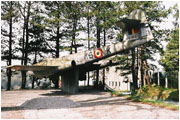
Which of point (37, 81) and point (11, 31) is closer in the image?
point (11, 31)

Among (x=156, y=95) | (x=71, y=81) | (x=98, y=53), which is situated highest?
(x=98, y=53)

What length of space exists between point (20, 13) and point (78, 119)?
89.2ft

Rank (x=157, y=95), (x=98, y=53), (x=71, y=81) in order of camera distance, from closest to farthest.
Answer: (x=157, y=95), (x=98, y=53), (x=71, y=81)

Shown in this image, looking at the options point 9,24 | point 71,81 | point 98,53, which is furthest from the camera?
point 9,24

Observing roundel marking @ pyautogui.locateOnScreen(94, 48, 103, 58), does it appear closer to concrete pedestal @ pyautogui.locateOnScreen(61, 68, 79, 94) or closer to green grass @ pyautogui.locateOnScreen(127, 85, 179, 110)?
concrete pedestal @ pyautogui.locateOnScreen(61, 68, 79, 94)

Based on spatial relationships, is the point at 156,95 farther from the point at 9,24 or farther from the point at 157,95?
the point at 9,24

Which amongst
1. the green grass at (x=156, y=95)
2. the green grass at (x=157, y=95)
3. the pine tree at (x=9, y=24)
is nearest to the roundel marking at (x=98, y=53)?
the green grass at (x=156, y=95)

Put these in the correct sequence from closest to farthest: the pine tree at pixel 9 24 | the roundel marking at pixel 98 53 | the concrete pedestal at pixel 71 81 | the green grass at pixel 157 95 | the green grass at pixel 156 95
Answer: the green grass at pixel 156 95 < the green grass at pixel 157 95 < the roundel marking at pixel 98 53 < the concrete pedestal at pixel 71 81 < the pine tree at pixel 9 24

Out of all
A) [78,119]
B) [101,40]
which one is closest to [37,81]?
[101,40]

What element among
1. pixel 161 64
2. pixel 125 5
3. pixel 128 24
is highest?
pixel 125 5

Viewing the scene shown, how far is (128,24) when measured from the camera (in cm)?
1445

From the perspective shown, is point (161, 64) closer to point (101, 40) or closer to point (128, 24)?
point (101, 40)

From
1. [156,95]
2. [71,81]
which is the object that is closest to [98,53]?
[71,81]

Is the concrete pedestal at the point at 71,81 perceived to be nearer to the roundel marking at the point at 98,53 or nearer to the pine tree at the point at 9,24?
the roundel marking at the point at 98,53
